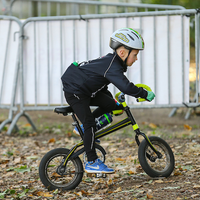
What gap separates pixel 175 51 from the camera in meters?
5.66

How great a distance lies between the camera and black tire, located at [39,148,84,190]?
349 cm

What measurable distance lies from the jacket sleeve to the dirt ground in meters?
0.89

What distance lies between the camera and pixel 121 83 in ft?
10.2

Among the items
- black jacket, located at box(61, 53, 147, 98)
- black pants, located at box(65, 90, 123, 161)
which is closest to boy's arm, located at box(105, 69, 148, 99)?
black jacket, located at box(61, 53, 147, 98)

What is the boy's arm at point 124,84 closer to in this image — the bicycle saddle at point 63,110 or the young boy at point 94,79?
the young boy at point 94,79

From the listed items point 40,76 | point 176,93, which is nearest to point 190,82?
point 176,93

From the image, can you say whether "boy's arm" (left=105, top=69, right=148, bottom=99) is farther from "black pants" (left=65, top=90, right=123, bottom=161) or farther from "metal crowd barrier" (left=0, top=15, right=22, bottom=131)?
"metal crowd barrier" (left=0, top=15, right=22, bottom=131)

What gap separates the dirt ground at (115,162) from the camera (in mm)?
3330

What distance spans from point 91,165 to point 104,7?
5336mm

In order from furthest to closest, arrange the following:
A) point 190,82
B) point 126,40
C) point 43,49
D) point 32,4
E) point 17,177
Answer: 1. point 32,4
2. point 43,49
3. point 190,82
4. point 17,177
5. point 126,40

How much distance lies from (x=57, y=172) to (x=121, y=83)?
1149 mm

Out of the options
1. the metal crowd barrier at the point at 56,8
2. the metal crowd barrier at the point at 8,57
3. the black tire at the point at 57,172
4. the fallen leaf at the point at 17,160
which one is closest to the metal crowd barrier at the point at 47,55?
the metal crowd barrier at the point at 8,57

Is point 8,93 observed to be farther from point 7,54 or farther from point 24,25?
point 24,25

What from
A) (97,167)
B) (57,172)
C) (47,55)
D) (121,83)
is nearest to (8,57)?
(47,55)
